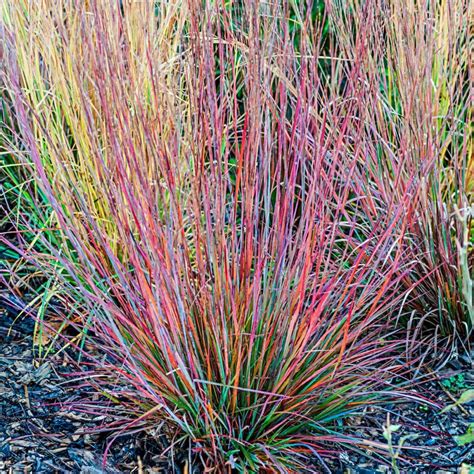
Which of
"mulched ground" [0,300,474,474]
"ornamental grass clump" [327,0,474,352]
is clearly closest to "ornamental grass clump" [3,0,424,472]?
"mulched ground" [0,300,474,474]

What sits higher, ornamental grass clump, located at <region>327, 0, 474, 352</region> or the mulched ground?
ornamental grass clump, located at <region>327, 0, 474, 352</region>

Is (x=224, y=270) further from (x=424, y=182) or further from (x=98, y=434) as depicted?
(x=424, y=182)

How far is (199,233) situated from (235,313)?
0.73ft

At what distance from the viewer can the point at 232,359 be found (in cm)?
185

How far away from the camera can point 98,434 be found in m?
2.07

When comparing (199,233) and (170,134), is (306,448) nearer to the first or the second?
(199,233)

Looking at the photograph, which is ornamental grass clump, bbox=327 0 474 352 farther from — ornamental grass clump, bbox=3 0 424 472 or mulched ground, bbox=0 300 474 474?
ornamental grass clump, bbox=3 0 424 472

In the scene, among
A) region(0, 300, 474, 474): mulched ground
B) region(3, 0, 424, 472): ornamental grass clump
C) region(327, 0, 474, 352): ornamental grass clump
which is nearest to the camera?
region(3, 0, 424, 472): ornamental grass clump

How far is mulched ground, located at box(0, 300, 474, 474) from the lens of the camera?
1.96 metres

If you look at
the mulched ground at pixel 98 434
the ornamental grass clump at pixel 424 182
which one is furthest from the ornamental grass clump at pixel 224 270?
the ornamental grass clump at pixel 424 182

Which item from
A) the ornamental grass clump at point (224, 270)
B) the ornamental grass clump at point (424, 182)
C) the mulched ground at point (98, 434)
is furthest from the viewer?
the ornamental grass clump at point (424, 182)

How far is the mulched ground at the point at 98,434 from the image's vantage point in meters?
1.96

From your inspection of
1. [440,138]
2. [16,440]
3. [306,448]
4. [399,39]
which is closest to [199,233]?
[306,448]

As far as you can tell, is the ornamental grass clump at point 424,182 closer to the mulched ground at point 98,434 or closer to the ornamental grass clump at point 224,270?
the mulched ground at point 98,434
